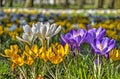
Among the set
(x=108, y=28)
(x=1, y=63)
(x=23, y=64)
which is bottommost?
(x=108, y=28)

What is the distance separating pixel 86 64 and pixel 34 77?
483 mm

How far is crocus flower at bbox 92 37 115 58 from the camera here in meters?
3.56

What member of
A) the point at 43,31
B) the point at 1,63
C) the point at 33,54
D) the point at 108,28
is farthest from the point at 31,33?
the point at 108,28

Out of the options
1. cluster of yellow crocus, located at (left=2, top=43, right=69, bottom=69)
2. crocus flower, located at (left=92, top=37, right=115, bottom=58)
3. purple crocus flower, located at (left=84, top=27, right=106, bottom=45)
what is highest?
purple crocus flower, located at (left=84, top=27, right=106, bottom=45)

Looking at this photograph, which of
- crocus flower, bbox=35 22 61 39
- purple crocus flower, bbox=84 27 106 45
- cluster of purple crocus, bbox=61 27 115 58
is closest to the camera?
cluster of purple crocus, bbox=61 27 115 58

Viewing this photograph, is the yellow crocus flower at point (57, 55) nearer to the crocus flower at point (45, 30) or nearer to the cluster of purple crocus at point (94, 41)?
the cluster of purple crocus at point (94, 41)

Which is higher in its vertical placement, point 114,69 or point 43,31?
point 43,31

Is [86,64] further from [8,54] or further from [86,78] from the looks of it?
[8,54]

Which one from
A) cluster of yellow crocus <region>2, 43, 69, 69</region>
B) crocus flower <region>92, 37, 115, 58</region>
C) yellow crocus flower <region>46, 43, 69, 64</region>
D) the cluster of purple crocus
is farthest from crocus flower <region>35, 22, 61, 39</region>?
crocus flower <region>92, 37, 115, 58</region>

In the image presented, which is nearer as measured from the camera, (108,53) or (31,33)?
(108,53)

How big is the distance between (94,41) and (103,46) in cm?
9

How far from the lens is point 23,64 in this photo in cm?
370

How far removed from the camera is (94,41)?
11.9 feet

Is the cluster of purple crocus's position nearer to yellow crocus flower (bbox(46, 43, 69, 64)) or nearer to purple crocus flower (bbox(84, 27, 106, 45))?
purple crocus flower (bbox(84, 27, 106, 45))
